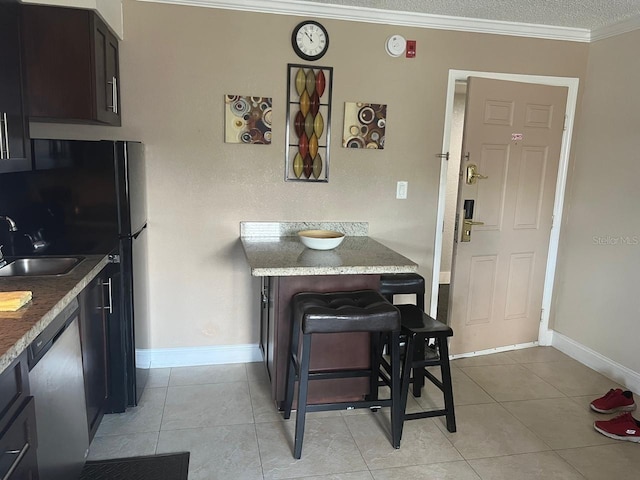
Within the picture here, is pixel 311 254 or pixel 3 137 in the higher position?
pixel 3 137

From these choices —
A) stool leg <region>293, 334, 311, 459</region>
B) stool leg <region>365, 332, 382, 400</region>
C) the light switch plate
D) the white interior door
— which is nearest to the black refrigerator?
stool leg <region>293, 334, 311, 459</region>

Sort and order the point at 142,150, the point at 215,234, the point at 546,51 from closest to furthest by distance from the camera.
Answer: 1. the point at 142,150
2. the point at 215,234
3. the point at 546,51

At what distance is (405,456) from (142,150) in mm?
2235

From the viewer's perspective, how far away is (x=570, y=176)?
11.6 ft

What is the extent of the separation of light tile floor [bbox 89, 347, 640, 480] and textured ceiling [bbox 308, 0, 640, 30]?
A: 2390 millimetres

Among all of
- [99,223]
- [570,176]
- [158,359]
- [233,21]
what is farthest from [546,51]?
[158,359]

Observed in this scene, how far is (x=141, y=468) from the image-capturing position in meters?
2.15

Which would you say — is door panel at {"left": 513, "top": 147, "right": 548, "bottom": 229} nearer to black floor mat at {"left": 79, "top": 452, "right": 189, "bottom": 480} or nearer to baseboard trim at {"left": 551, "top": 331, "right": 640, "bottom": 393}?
baseboard trim at {"left": 551, "top": 331, "right": 640, "bottom": 393}

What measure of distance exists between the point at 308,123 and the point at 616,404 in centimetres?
253

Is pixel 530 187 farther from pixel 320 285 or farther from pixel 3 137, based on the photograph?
pixel 3 137

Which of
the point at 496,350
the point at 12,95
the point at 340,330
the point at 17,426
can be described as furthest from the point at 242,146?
the point at 496,350

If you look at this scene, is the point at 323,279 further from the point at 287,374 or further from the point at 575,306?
the point at 575,306

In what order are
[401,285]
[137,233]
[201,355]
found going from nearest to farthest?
[137,233] < [401,285] < [201,355]

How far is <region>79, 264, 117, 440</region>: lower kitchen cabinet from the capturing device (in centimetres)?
210
